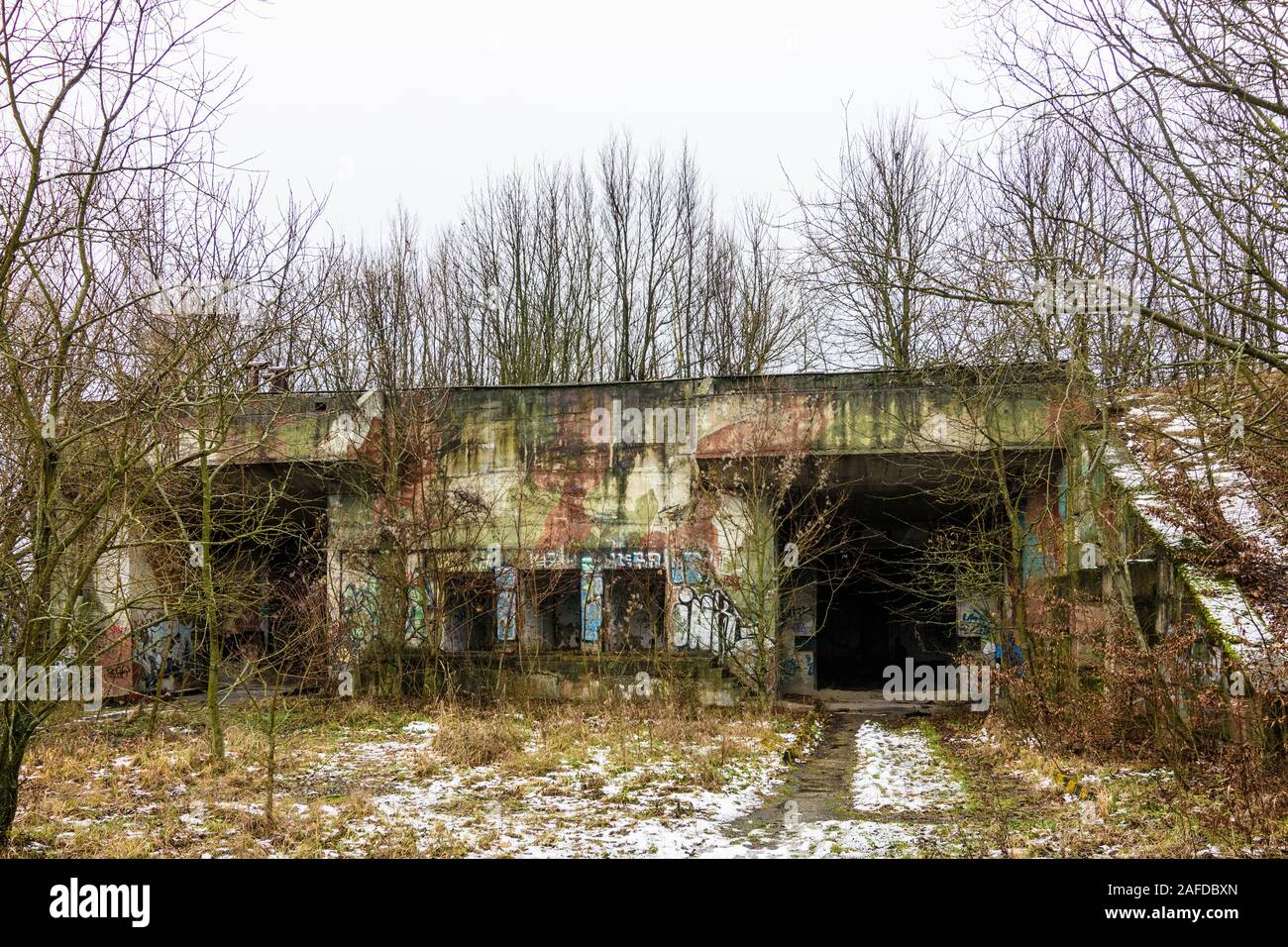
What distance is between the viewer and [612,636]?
16.6 meters

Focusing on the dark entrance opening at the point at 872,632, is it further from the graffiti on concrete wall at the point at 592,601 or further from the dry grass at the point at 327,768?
the dry grass at the point at 327,768

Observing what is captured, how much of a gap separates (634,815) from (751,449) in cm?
856

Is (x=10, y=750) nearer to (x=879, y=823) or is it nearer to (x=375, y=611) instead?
(x=879, y=823)

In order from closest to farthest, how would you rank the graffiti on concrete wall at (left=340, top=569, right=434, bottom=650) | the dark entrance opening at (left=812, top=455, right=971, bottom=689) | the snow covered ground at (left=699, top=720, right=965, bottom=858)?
the snow covered ground at (left=699, top=720, right=965, bottom=858) < the graffiti on concrete wall at (left=340, top=569, right=434, bottom=650) < the dark entrance opening at (left=812, top=455, right=971, bottom=689)

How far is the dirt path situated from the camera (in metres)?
7.05

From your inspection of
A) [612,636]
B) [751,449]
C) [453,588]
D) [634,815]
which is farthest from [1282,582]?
[453,588]

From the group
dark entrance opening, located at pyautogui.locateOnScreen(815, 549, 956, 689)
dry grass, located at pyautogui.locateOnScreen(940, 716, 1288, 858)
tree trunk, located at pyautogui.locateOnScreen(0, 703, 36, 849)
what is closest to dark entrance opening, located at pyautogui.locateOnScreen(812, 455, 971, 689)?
dark entrance opening, located at pyautogui.locateOnScreen(815, 549, 956, 689)

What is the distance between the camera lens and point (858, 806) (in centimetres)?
863

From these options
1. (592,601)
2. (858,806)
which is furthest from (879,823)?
Answer: (592,601)

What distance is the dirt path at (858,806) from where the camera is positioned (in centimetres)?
705

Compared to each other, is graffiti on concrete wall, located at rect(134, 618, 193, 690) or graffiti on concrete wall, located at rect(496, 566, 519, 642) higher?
graffiti on concrete wall, located at rect(496, 566, 519, 642)

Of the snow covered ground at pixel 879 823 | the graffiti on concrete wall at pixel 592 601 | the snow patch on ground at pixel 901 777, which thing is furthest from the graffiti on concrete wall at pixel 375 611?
the snow covered ground at pixel 879 823

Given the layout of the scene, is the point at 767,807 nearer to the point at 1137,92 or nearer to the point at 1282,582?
the point at 1282,582

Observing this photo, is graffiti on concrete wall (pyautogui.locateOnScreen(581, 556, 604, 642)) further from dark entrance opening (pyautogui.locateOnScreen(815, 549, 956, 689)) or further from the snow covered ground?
dark entrance opening (pyautogui.locateOnScreen(815, 549, 956, 689))
